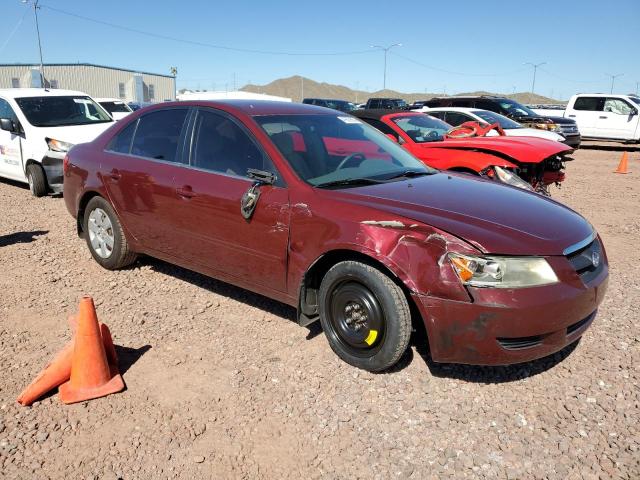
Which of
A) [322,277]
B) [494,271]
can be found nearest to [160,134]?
[322,277]

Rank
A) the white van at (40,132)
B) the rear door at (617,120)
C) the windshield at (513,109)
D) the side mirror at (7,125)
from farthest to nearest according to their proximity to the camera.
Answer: the rear door at (617,120) → the windshield at (513,109) → the white van at (40,132) → the side mirror at (7,125)

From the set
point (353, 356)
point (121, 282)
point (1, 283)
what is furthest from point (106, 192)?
point (353, 356)

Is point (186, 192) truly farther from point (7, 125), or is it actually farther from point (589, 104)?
point (589, 104)

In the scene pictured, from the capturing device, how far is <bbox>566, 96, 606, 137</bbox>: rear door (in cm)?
1953

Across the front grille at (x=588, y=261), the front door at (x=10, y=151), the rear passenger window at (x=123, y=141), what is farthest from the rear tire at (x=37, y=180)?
the front grille at (x=588, y=261)

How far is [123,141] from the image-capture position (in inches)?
193

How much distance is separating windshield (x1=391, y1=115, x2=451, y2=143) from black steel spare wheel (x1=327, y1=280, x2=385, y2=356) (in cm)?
517

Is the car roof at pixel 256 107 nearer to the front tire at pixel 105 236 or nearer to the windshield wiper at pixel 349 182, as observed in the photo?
the windshield wiper at pixel 349 182

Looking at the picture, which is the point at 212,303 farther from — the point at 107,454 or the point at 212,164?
the point at 107,454

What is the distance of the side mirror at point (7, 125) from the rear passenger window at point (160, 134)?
16.5ft

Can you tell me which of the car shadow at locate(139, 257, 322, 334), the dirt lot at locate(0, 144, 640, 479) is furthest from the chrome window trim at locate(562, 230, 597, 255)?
the car shadow at locate(139, 257, 322, 334)

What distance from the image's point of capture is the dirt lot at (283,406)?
8.74 ft

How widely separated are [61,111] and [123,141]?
548 cm

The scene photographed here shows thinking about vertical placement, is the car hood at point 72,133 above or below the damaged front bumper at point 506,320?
above
